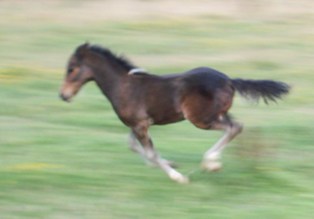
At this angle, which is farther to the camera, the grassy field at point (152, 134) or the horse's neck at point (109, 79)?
the horse's neck at point (109, 79)

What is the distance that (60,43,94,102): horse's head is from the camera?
31.3 feet

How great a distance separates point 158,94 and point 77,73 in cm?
80

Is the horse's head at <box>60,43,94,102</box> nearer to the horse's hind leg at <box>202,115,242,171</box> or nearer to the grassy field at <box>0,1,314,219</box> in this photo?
the grassy field at <box>0,1,314,219</box>

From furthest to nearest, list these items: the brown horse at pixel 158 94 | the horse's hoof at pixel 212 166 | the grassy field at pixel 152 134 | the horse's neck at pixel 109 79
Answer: the horse's neck at pixel 109 79 < the brown horse at pixel 158 94 < the horse's hoof at pixel 212 166 < the grassy field at pixel 152 134

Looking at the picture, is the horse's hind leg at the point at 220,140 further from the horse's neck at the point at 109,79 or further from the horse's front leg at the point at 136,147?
the horse's neck at the point at 109,79

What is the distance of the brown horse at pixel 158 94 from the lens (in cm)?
934

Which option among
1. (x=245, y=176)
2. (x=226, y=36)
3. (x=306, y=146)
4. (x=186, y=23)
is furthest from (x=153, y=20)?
(x=245, y=176)

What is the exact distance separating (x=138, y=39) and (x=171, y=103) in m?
10.2

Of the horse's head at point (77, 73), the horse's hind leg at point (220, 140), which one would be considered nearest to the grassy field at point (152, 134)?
the horse's hind leg at point (220, 140)

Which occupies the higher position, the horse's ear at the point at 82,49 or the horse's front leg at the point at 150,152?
the horse's ear at the point at 82,49

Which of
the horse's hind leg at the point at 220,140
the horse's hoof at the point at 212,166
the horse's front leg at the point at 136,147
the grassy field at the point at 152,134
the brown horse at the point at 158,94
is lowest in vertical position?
the grassy field at the point at 152,134

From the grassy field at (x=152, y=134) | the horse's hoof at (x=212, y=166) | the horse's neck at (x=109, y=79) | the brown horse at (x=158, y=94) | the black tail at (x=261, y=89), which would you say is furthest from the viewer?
the black tail at (x=261, y=89)

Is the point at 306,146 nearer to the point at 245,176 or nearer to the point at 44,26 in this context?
the point at 245,176

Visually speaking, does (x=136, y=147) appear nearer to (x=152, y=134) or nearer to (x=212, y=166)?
(x=212, y=166)
